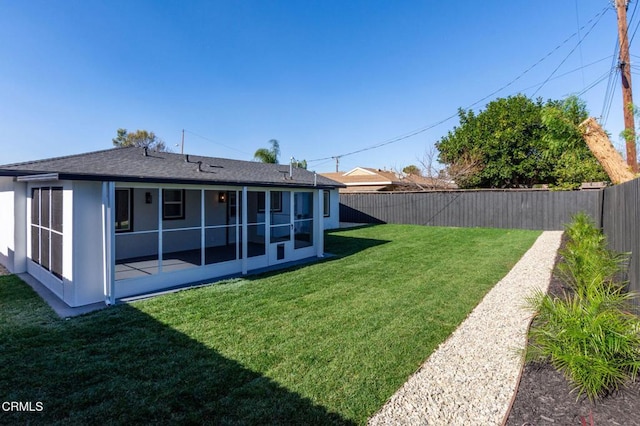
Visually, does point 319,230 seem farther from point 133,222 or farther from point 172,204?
point 133,222

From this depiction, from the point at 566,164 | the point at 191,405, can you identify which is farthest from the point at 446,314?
the point at 566,164

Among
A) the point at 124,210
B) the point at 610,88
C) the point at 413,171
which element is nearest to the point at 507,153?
the point at 413,171

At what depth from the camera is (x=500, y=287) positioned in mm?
6824

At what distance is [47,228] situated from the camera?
21.8 ft

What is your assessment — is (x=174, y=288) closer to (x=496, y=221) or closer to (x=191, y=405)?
(x=191, y=405)

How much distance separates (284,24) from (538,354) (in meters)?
14.5

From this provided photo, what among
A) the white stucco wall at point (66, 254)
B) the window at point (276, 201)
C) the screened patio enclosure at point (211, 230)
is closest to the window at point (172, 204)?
the screened patio enclosure at point (211, 230)

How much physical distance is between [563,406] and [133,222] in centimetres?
983

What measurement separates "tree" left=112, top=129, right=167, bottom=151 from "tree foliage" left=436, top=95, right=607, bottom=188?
3354cm

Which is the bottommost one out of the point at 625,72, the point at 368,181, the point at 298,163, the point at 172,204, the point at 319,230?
the point at 319,230

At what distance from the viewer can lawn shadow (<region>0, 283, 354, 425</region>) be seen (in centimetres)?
277

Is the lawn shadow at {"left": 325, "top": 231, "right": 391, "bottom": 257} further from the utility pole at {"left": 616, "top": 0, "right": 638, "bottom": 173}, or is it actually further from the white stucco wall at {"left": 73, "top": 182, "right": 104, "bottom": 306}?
the utility pole at {"left": 616, "top": 0, "right": 638, "bottom": 173}

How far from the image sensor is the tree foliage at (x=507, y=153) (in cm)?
2014

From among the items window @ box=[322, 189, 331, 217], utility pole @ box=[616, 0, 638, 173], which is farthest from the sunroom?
utility pole @ box=[616, 0, 638, 173]
